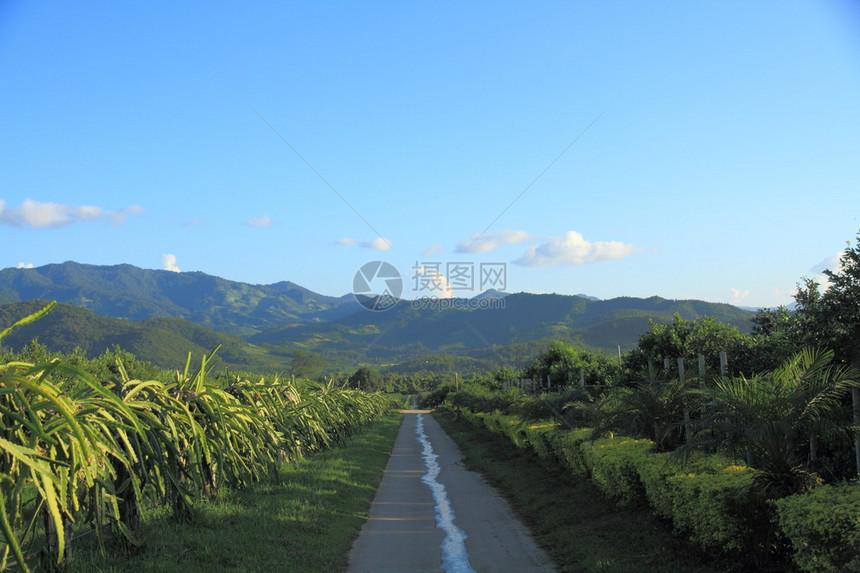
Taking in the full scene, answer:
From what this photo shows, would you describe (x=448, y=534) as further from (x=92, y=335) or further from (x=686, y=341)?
(x=92, y=335)

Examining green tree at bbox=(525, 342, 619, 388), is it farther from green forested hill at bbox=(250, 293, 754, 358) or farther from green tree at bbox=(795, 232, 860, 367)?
green forested hill at bbox=(250, 293, 754, 358)

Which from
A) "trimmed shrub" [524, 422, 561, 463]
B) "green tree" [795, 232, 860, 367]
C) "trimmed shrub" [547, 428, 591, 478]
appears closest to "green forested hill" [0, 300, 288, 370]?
"trimmed shrub" [524, 422, 561, 463]

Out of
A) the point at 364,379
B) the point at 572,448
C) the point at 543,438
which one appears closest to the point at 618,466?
the point at 572,448

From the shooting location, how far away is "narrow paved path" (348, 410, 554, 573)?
777 centimetres

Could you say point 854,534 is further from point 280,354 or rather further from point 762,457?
point 280,354

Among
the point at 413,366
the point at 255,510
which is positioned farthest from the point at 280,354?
the point at 255,510

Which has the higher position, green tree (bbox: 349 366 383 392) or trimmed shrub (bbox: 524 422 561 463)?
trimmed shrub (bbox: 524 422 561 463)

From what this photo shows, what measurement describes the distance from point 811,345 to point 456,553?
525cm

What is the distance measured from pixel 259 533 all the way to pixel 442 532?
2.88m

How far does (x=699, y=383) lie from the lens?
988 cm

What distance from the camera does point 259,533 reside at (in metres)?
8.32

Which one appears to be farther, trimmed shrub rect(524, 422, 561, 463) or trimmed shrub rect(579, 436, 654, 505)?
trimmed shrub rect(524, 422, 561, 463)

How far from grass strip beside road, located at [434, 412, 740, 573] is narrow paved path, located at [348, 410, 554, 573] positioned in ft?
1.16

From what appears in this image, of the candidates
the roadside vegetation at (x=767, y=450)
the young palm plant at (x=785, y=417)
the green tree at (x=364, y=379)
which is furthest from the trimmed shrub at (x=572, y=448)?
the green tree at (x=364, y=379)
